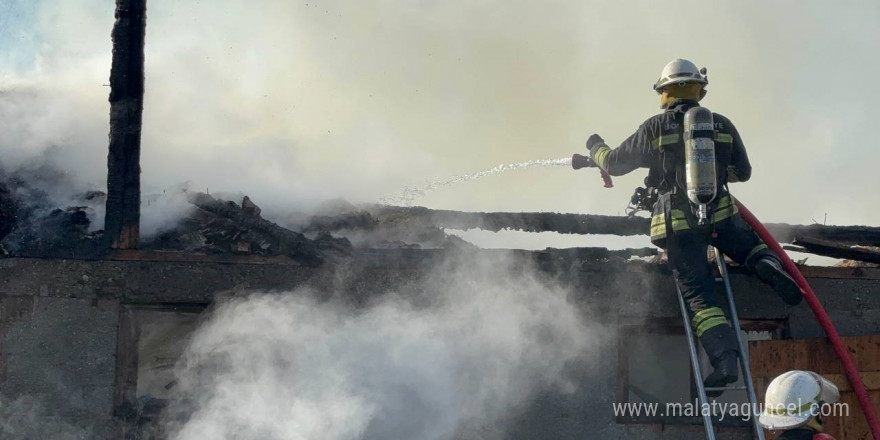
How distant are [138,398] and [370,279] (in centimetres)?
172

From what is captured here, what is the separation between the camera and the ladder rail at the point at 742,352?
20.4 ft

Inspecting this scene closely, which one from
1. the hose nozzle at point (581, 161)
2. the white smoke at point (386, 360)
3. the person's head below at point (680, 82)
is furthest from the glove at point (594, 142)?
the white smoke at point (386, 360)

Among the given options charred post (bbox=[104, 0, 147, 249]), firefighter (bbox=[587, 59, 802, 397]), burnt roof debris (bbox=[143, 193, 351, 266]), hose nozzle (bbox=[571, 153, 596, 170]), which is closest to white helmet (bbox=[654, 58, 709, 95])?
firefighter (bbox=[587, 59, 802, 397])

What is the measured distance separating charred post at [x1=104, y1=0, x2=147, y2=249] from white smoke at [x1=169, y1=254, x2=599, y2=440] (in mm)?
1053

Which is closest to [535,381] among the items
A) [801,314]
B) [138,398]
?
[801,314]

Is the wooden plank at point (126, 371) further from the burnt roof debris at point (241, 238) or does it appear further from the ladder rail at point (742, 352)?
the ladder rail at point (742, 352)

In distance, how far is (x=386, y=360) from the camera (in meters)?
6.87

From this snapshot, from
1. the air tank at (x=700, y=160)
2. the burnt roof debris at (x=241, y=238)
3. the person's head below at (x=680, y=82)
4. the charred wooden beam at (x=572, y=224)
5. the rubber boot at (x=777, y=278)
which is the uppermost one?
the person's head below at (x=680, y=82)

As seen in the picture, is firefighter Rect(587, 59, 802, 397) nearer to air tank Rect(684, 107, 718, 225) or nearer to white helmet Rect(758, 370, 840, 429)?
air tank Rect(684, 107, 718, 225)

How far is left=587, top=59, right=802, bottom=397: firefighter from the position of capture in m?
6.59

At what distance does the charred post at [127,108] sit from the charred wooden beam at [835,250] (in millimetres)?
4787

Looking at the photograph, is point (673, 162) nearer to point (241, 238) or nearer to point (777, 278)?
point (777, 278)

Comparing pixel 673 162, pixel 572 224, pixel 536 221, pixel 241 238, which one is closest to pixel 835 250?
pixel 673 162

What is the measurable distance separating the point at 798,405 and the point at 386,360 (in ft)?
9.21
